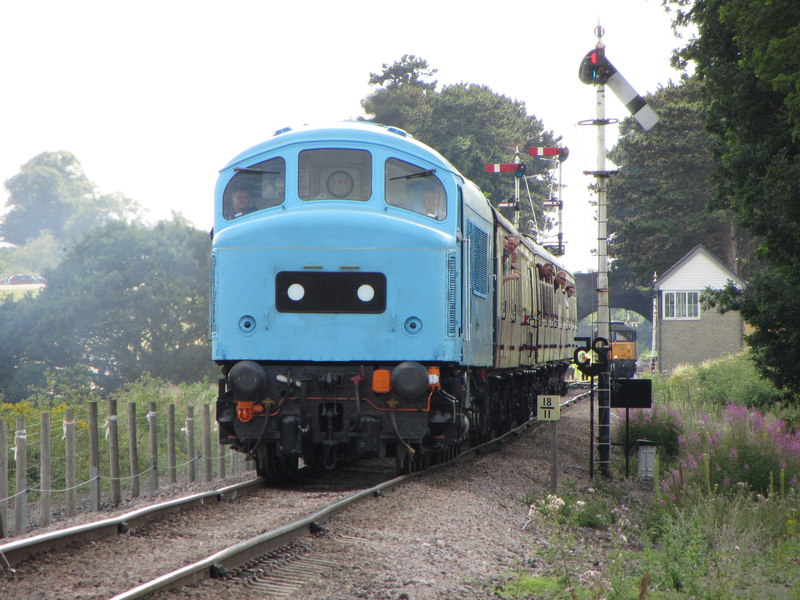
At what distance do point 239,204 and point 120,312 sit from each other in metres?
41.4

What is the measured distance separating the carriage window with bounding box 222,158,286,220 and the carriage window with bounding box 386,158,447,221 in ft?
3.90

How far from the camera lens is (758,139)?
53.1 ft

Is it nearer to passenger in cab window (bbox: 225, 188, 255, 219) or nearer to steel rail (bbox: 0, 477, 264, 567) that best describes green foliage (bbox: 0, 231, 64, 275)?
passenger in cab window (bbox: 225, 188, 255, 219)

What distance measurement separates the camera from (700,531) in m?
8.43

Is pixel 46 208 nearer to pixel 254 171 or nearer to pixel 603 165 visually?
pixel 603 165

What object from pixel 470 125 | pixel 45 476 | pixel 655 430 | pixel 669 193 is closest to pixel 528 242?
pixel 655 430

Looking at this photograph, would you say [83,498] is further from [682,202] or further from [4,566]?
[682,202]

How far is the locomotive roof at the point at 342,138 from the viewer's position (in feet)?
36.6

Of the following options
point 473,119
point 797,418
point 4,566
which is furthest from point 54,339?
point 4,566

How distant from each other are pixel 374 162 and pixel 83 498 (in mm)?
8179

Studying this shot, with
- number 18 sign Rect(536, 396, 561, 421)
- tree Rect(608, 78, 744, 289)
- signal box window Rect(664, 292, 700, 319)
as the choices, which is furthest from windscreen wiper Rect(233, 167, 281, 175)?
tree Rect(608, 78, 744, 289)

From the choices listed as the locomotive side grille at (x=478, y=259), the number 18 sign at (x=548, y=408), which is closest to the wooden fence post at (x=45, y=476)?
the locomotive side grille at (x=478, y=259)

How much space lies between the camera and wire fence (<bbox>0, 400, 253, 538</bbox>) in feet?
37.0

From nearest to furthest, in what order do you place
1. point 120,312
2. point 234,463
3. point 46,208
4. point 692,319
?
point 234,463 → point 120,312 → point 692,319 → point 46,208
